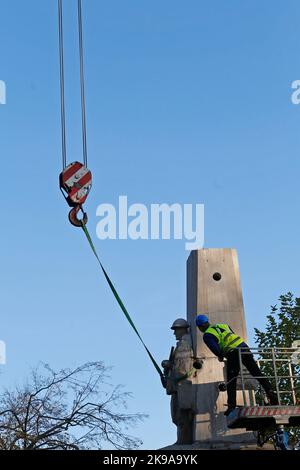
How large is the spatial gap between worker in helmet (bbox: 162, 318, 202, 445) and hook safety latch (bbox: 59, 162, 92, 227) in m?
3.11

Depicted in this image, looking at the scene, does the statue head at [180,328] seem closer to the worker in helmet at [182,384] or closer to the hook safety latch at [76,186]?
the worker in helmet at [182,384]

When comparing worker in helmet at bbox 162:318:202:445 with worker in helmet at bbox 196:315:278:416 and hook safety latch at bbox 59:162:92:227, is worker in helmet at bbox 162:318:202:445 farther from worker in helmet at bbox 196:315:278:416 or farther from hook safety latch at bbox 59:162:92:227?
hook safety latch at bbox 59:162:92:227

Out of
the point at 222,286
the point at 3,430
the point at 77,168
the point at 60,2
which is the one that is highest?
the point at 60,2

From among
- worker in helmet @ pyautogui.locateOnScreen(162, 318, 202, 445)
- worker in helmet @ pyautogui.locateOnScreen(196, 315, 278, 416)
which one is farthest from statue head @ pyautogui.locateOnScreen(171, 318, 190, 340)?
worker in helmet @ pyautogui.locateOnScreen(196, 315, 278, 416)

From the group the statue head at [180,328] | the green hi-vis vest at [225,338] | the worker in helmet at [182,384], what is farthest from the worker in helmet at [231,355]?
the statue head at [180,328]

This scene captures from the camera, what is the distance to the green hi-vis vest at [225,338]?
500 inches

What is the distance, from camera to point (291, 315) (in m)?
26.8

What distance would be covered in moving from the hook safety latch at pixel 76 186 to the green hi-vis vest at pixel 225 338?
316cm

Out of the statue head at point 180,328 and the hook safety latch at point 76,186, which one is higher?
the hook safety latch at point 76,186

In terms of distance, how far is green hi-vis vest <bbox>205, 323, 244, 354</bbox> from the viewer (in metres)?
12.7

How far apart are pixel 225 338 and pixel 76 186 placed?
402 centimetres

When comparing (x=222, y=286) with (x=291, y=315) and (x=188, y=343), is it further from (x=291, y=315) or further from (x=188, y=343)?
(x=291, y=315)
